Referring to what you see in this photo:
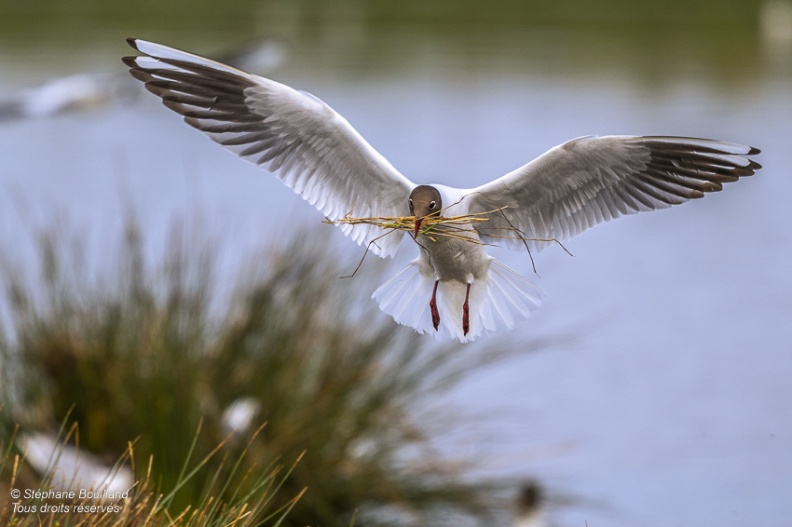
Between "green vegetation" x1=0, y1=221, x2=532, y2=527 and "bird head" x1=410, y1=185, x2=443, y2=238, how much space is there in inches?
85.9

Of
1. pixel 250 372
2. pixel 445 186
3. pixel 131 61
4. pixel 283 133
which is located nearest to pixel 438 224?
pixel 445 186

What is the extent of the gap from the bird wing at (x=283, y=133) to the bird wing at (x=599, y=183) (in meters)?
0.33

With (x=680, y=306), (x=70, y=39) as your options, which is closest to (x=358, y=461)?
(x=680, y=306)

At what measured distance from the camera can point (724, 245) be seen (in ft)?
45.3

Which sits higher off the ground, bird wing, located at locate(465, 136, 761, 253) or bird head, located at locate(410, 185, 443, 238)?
bird head, located at locate(410, 185, 443, 238)

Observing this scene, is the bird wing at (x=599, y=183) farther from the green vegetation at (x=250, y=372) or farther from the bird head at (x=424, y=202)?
the green vegetation at (x=250, y=372)

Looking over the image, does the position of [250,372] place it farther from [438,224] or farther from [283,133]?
[438,224]

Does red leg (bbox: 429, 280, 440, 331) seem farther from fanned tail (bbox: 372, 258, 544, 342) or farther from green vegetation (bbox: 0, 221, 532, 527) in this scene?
green vegetation (bbox: 0, 221, 532, 527)

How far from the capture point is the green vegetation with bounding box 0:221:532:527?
18.6 feet

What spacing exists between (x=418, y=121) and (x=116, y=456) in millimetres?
13319

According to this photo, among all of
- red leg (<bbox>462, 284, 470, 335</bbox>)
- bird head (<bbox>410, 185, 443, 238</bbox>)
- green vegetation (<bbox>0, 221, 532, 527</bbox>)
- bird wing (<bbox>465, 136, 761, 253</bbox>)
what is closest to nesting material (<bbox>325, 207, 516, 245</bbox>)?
bird head (<bbox>410, 185, 443, 238</bbox>)

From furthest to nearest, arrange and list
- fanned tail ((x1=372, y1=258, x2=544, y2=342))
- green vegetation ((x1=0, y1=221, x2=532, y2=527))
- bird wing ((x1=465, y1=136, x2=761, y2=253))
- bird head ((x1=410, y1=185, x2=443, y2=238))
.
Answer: green vegetation ((x1=0, y1=221, x2=532, y2=527)) < fanned tail ((x1=372, y1=258, x2=544, y2=342)) < bird wing ((x1=465, y1=136, x2=761, y2=253)) < bird head ((x1=410, y1=185, x2=443, y2=238))

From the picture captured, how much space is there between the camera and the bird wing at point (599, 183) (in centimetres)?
380

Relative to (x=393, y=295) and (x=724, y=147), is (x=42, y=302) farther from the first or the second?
(x=724, y=147)
